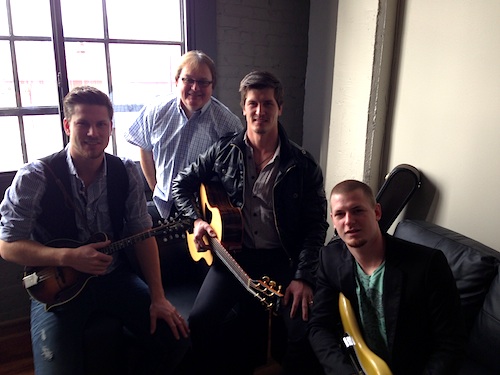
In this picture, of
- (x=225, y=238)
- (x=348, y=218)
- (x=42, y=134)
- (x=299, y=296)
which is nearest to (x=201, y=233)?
(x=225, y=238)

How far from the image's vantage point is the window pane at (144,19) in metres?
2.44

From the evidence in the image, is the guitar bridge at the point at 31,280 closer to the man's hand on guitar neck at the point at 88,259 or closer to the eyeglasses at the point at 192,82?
the man's hand on guitar neck at the point at 88,259

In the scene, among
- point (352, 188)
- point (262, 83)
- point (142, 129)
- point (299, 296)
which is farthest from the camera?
point (142, 129)

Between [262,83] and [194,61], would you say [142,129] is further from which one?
[262,83]

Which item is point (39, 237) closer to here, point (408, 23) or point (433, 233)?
point (433, 233)

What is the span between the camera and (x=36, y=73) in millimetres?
2299

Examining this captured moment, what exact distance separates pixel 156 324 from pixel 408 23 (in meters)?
1.82

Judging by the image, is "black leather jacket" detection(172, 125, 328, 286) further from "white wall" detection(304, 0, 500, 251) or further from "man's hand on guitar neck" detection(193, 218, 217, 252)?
"white wall" detection(304, 0, 500, 251)

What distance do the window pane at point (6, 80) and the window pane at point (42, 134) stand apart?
0.38 feet

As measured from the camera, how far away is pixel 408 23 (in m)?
2.13

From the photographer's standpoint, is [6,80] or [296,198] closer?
[296,198]

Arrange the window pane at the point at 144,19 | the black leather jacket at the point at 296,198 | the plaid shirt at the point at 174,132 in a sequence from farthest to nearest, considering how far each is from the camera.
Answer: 1. the window pane at the point at 144,19
2. the plaid shirt at the point at 174,132
3. the black leather jacket at the point at 296,198

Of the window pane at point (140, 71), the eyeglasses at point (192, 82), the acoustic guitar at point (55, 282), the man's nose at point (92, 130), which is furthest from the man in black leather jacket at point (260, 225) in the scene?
the window pane at point (140, 71)

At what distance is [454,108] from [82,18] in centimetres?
196
